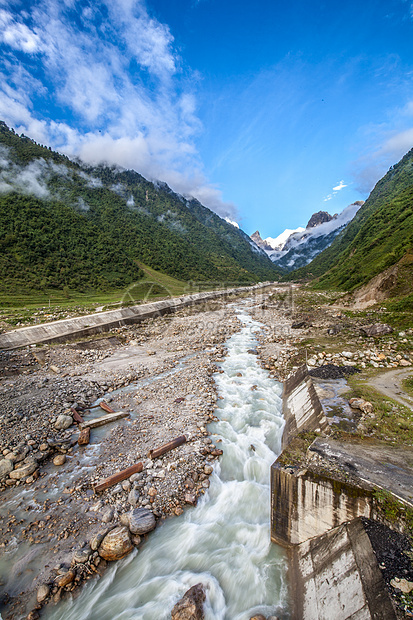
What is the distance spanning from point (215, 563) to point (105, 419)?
21.2ft

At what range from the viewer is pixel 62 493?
6.60 m

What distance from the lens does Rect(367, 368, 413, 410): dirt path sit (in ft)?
26.0

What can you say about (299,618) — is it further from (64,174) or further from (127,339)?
(64,174)

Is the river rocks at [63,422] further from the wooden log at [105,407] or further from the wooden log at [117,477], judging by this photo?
the wooden log at [117,477]

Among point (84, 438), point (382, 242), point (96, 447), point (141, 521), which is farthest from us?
point (382, 242)

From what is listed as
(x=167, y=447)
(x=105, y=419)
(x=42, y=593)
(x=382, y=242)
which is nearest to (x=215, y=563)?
(x=167, y=447)

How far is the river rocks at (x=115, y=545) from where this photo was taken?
5148 mm

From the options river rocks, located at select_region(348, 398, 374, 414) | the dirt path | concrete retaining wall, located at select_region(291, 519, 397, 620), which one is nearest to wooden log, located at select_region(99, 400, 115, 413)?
concrete retaining wall, located at select_region(291, 519, 397, 620)

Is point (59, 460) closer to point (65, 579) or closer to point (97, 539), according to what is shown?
point (97, 539)

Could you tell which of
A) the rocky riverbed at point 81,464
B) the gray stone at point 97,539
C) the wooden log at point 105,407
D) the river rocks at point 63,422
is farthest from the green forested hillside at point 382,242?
the river rocks at point 63,422

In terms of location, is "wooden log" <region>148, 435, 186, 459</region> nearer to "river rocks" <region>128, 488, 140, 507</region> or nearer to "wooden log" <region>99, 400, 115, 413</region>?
"river rocks" <region>128, 488, 140, 507</region>

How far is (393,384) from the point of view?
29.9 feet

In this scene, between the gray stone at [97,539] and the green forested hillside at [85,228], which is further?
the green forested hillside at [85,228]

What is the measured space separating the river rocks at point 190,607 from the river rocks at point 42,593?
247 centimetres
